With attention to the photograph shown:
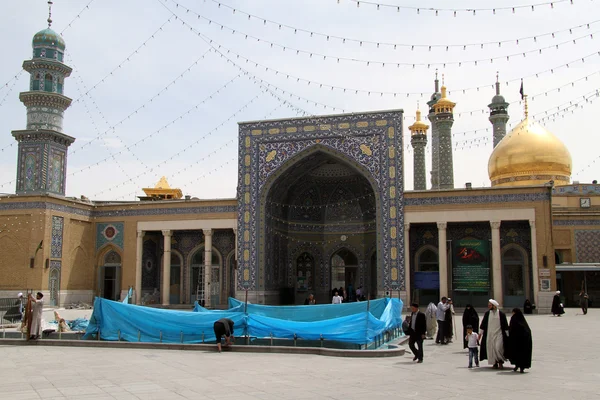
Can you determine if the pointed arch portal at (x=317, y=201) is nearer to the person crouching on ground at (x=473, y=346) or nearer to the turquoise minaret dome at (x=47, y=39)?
the turquoise minaret dome at (x=47, y=39)

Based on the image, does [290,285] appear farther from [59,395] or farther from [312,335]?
[59,395]

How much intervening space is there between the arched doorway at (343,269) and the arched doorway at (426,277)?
11.5 ft

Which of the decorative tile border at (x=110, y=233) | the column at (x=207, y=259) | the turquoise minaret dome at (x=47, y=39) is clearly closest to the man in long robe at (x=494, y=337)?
the column at (x=207, y=259)

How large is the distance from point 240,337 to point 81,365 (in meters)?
3.59

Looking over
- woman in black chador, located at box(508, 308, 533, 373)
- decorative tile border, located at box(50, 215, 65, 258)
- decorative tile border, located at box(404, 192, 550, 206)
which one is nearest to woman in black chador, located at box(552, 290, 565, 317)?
decorative tile border, located at box(404, 192, 550, 206)

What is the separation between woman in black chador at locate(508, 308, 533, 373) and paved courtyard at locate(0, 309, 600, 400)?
0.65 ft

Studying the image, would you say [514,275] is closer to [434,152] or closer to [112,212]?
[434,152]

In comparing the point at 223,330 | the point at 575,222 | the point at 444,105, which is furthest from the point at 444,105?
the point at 223,330

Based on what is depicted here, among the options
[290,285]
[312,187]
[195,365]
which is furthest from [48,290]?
[195,365]

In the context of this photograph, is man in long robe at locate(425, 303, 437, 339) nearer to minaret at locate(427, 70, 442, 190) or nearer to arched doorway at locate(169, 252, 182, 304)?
arched doorway at locate(169, 252, 182, 304)

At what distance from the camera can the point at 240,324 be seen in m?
12.4

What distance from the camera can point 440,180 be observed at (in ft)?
104

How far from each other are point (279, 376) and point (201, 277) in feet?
61.4

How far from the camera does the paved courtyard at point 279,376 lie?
23.5ft
